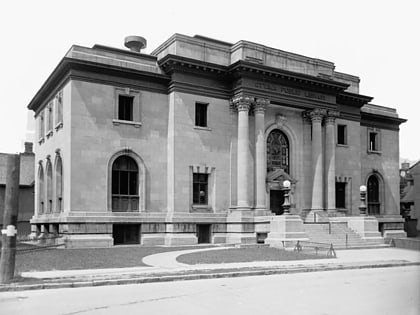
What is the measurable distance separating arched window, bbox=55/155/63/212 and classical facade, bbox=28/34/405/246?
69 millimetres

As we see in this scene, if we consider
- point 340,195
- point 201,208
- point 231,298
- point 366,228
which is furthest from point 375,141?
point 231,298

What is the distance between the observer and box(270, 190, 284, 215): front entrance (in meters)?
37.1

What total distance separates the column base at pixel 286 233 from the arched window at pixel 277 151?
767 cm

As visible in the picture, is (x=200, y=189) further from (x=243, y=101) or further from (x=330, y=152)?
(x=330, y=152)

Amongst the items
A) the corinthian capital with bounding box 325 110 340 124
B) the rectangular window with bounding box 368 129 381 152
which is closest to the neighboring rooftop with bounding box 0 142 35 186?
the corinthian capital with bounding box 325 110 340 124

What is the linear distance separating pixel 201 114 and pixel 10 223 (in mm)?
21669

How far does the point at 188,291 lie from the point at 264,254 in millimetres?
11349

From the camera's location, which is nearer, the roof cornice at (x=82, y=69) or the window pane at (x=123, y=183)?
the roof cornice at (x=82, y=69)

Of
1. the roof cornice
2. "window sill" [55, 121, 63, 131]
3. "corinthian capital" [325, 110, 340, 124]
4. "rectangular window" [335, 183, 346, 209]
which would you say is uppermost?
the roof cornice

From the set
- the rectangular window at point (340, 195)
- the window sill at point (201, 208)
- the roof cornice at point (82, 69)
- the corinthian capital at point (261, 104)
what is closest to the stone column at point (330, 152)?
the rectangular window at point (340, 195)

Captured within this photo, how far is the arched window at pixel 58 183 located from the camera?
3331cm

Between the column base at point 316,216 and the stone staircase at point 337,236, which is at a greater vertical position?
the column base at point 316,216

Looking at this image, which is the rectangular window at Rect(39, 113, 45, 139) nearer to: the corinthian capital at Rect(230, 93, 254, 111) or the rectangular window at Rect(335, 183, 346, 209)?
the corinthian capital at Rect(230, 93, 254, 111)

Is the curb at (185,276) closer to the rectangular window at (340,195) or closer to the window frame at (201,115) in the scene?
the window frame at (201,115)
